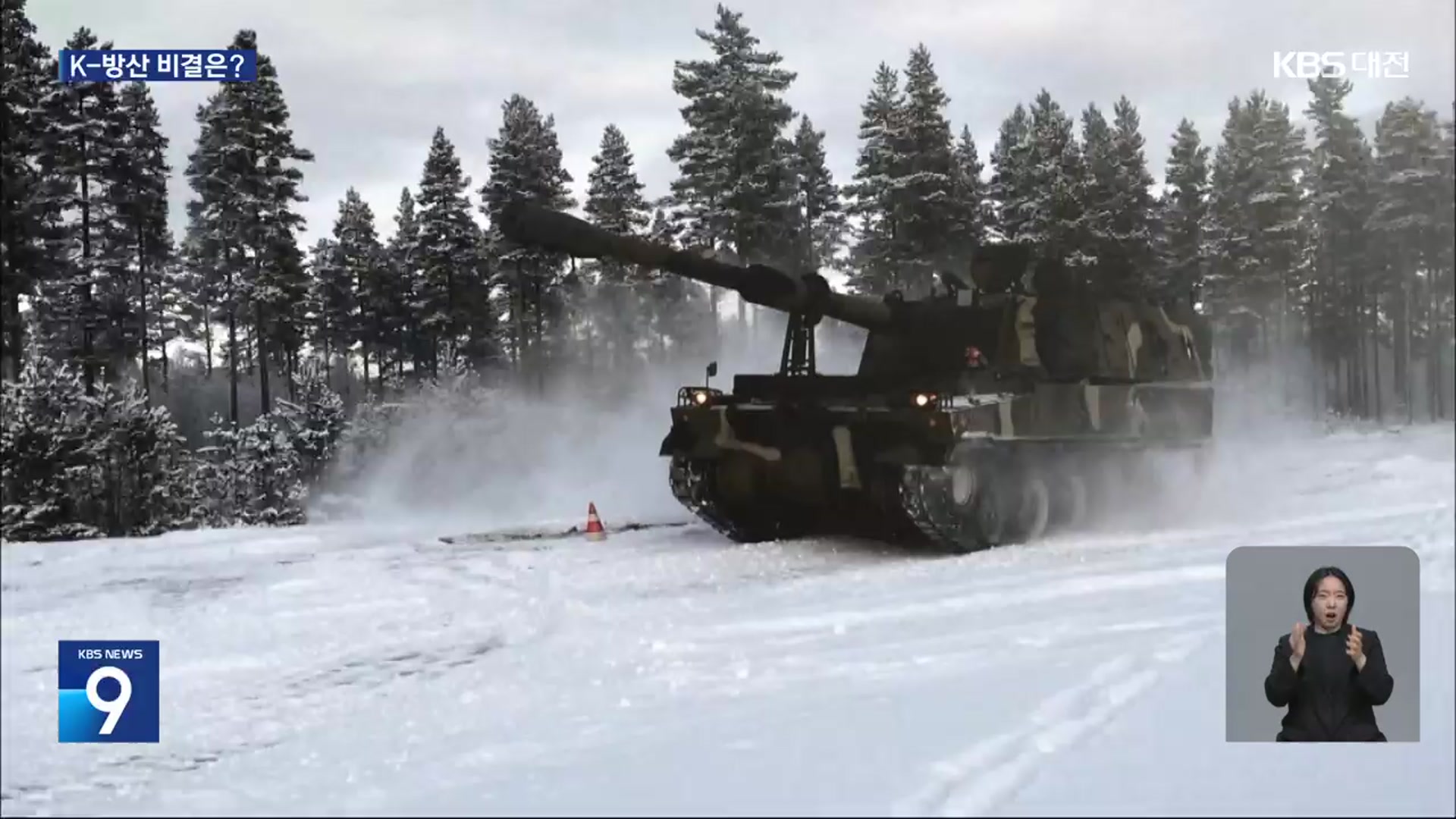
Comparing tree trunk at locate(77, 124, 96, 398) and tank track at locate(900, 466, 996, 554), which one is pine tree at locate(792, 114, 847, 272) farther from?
tree trunk at locate(77, 124, 96, 398)

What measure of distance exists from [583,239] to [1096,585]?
3470mm

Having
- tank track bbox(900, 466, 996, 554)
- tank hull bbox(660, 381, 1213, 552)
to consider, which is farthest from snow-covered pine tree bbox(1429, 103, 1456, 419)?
tank track bbox(900, 466, 996, 554)

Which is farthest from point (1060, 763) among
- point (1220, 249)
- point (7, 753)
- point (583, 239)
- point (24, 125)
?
point (1220, 249)

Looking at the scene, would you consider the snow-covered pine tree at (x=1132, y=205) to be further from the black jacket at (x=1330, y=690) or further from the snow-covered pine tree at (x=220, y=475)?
the snow-covered pine tree at (x=220, y=475)

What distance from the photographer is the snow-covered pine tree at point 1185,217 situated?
711 centimetres

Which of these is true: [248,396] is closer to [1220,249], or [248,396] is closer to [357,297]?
[357,297]

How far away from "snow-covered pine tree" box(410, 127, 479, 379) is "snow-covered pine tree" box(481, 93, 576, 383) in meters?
0.20

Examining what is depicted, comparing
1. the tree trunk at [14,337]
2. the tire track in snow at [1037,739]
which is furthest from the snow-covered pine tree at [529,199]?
the tire track in snow at [1037,739]

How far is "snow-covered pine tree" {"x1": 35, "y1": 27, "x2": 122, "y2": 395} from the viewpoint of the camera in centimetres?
619

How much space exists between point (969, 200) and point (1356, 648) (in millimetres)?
5433

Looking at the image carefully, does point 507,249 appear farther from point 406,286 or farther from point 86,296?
point 86,296

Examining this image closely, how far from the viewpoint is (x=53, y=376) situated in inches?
279

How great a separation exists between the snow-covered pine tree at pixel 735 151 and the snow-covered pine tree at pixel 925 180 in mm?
690

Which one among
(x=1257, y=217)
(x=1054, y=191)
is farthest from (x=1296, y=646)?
(x=1257, y=217)
